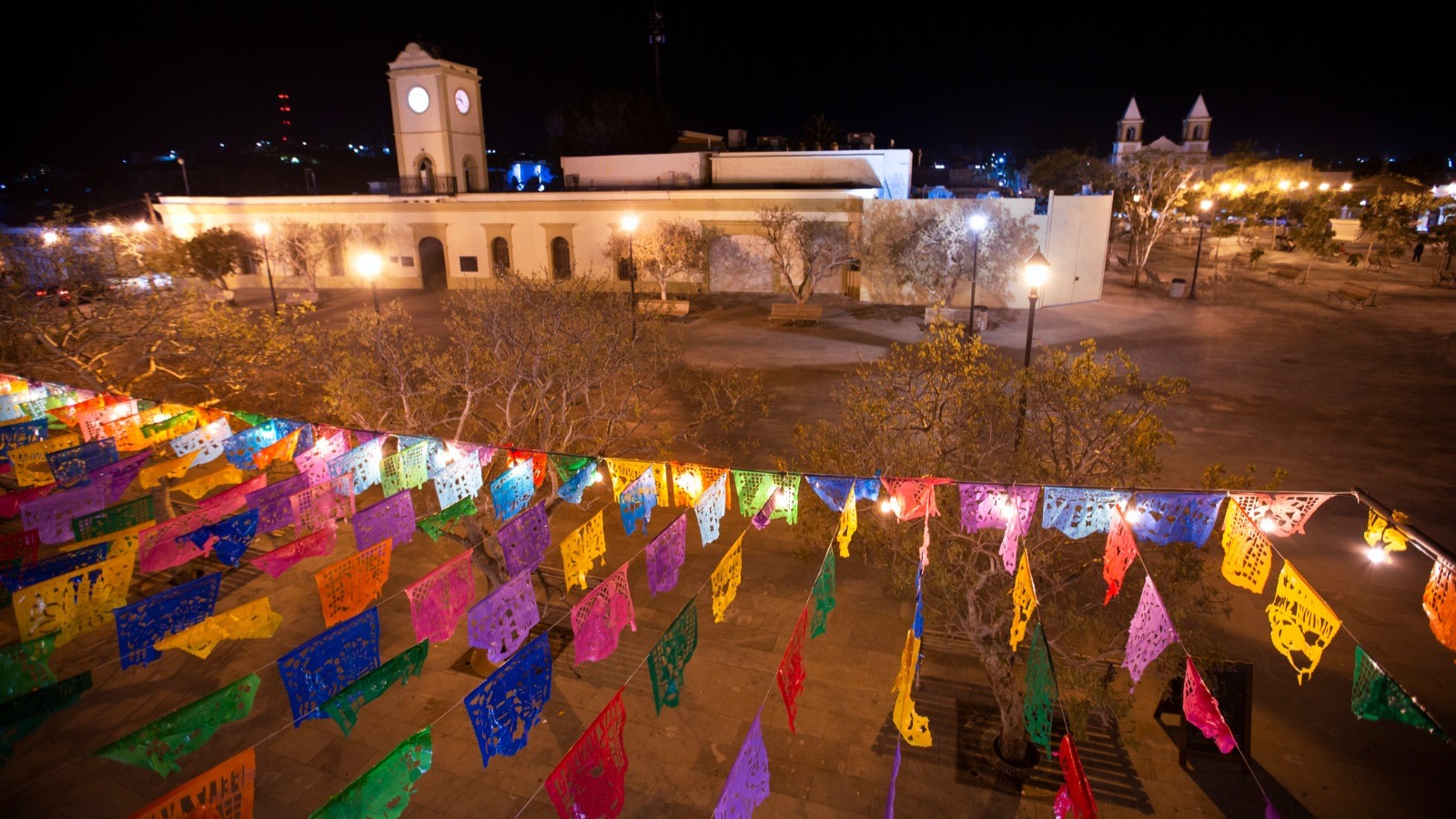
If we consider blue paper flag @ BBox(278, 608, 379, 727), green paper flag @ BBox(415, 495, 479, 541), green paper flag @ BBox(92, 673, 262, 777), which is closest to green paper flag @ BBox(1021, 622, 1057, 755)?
blue paper flag @ BBox(278, 608, 379, 727)

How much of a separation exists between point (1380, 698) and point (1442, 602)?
3.85 feet

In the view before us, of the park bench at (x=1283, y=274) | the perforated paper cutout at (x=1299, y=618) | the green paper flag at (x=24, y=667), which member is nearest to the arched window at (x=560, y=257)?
the green paper flag at (x=24, y=667)

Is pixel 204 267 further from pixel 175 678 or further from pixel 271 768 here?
pixel 271 768

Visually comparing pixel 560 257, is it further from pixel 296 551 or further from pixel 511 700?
pixel 511 700

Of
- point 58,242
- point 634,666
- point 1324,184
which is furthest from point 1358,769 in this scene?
point 1324,184

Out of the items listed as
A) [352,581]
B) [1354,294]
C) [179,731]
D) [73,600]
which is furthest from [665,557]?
[1354,294]

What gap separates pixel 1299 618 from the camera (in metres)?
6.07

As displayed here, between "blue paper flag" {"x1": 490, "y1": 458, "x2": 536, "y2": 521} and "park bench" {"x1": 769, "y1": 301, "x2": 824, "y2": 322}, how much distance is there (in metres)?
20.6

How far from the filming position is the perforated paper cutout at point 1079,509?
24.8 feet

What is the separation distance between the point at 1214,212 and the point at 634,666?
5629 centimetres

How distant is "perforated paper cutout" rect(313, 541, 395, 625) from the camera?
22.2 feet

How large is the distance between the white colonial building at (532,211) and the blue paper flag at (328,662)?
2854cm

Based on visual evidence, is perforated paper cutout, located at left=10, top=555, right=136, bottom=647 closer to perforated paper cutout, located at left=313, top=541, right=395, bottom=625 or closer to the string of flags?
the string of flags

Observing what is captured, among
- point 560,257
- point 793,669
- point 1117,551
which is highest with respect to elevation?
point 560,257
